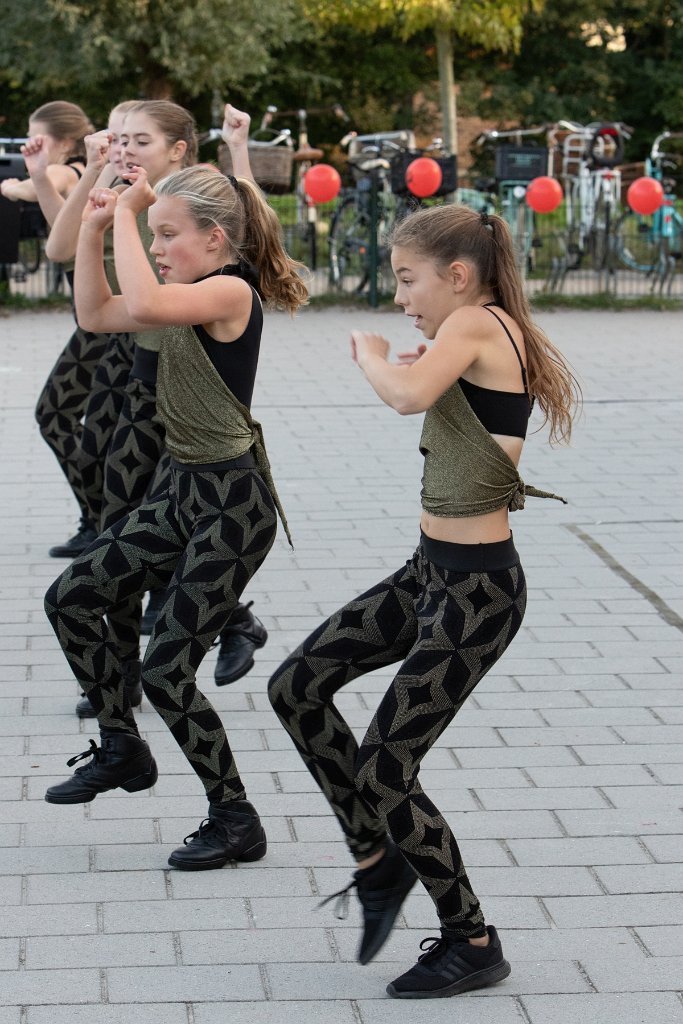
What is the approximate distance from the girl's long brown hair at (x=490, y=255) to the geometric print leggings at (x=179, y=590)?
882mm

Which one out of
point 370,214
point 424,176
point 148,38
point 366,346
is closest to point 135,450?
point 366,346

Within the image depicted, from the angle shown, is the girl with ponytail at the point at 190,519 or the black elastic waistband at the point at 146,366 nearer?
the girl with ponytail at the point at 190,519

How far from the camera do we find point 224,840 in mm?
3836

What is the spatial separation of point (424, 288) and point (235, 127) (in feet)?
6.08

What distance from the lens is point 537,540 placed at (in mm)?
7238

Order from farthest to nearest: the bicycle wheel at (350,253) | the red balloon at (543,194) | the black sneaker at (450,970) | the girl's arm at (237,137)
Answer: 1. the bicycle wheel at (350,253)
2. the red balloon at (543,194)
3. the girl's arm at (237,137)
4. the black sneaker at (450,970)

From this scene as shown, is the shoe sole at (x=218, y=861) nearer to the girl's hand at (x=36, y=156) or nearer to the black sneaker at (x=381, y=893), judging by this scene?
the black sneaker at (x=381, y=893)

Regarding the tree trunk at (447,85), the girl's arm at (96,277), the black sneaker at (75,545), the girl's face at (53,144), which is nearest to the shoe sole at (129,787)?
the girl's arm at (96,277)

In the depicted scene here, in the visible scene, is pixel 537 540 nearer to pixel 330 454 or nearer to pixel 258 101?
pixel 330 454

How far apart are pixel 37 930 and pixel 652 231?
13898 millimetres

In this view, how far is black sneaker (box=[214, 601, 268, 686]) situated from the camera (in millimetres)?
5105

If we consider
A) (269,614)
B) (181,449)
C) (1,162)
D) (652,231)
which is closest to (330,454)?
(269,614)

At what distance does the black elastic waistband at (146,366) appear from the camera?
16.9 ft

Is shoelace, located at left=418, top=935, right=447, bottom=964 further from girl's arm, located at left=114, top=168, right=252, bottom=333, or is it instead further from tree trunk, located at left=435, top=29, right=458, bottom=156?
tree trunk, located at left=435, top=29, right=458, bottom=156
